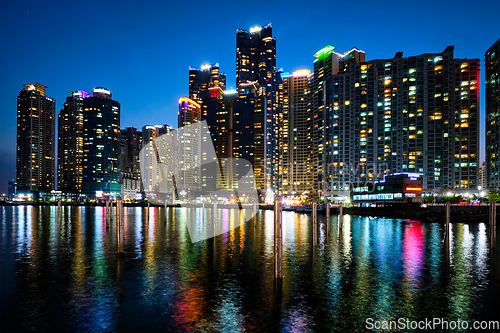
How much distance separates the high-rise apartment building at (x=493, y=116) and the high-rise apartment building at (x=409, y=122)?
1104 inches

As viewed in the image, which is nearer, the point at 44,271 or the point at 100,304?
the point at 100,304

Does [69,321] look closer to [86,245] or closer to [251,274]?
[251,274]

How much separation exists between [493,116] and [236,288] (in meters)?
163

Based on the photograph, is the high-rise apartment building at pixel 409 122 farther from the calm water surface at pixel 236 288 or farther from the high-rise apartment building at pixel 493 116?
the calm water surface at pixel 236 288

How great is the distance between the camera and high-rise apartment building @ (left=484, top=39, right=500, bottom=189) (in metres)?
135

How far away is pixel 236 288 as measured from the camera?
22.5 metres

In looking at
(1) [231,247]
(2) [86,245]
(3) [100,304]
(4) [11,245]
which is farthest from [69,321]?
(4) [11,245]

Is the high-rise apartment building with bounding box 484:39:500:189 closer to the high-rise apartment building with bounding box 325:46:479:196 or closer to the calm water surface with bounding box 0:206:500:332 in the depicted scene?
the high-rise apartment building with bounding box 325:46:479:196

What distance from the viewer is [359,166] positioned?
622 ft

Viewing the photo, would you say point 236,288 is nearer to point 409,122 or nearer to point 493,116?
point 493,116

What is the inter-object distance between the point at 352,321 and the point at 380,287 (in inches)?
280

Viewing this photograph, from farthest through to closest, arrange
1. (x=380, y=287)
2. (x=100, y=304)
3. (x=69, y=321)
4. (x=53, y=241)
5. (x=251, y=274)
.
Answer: (x=53, y=241) → (x=251, y=274) → (x=380, y=287) → (x=100, y=304) → (x=69, y=321)

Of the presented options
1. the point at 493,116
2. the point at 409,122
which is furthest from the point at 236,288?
the point at 409,122

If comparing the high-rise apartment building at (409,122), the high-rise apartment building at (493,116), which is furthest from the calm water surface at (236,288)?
the high-rise apartment building at (409,122)
